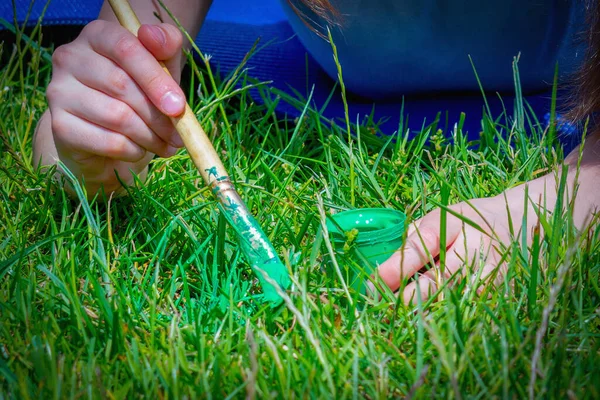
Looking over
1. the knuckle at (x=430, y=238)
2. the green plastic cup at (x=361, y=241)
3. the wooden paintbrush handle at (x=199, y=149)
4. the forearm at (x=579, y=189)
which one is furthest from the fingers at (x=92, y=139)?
the forearm at (x=579, y=189)

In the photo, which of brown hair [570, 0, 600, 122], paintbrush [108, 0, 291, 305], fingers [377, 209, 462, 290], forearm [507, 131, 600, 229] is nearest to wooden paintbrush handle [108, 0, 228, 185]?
paintbrush [108, 0, 291, 305]

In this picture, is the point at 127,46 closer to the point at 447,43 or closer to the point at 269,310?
the point at 269,310

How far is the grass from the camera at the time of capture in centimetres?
64

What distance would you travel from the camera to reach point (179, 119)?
83cm

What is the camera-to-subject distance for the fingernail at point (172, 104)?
2.69ft

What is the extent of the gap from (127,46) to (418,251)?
42 cm

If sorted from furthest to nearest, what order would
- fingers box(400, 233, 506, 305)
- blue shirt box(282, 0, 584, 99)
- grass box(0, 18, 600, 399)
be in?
blue shirt box(282, 0, 584, 99)
fingers box(400, 233, 506, 305)
grass box(0, 18, 600, 399)

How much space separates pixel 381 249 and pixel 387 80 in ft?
2.39

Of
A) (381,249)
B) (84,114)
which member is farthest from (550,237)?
(84,114)

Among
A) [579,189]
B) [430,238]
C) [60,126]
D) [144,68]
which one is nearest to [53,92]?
[60,126]

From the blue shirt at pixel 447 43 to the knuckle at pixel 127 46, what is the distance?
609 mm

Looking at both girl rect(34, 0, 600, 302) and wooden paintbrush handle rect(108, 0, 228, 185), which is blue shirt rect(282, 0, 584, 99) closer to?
girl rect(34, 0, 600, 302)

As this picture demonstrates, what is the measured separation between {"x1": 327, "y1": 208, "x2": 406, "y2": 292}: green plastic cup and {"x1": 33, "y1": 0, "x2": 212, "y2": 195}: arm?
0.78 feet

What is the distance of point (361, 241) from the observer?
84 centimetres
